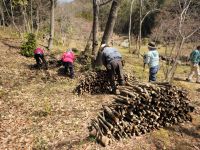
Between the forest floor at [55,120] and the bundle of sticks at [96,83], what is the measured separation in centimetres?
32

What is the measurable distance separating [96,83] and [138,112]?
3.40 meters

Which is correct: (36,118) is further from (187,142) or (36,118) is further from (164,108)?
(187,142)

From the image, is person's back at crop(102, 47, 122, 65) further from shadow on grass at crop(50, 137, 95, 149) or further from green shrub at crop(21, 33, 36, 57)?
green shrub at crop(21, 33, 36, 57)

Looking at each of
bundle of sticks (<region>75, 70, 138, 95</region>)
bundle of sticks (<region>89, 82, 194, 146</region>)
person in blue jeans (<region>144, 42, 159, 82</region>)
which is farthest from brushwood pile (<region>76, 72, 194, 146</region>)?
bundle of sticks (<region>75, 70, 138, 95</region>)

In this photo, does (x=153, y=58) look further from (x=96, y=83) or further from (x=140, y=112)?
(x=140, y=112)

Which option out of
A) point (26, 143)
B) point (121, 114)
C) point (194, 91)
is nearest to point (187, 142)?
point (121, 114)

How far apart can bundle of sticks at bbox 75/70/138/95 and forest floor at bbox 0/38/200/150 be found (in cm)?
32

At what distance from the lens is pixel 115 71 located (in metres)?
9.95

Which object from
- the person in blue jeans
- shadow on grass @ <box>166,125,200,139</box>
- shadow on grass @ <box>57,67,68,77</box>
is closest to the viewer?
shadow on grass @ <box>166,125,200,139</box>

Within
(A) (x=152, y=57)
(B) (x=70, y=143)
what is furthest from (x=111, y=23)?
(B) (x=70, y=143)

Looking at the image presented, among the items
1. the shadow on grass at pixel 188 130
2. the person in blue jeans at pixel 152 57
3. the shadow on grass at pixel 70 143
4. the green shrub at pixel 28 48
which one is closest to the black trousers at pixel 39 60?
the green shrub at pixel 28 48

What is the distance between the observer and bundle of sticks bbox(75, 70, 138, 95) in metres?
10.6

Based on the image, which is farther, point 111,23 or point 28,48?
point 28,48

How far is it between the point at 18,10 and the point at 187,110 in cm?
3226
